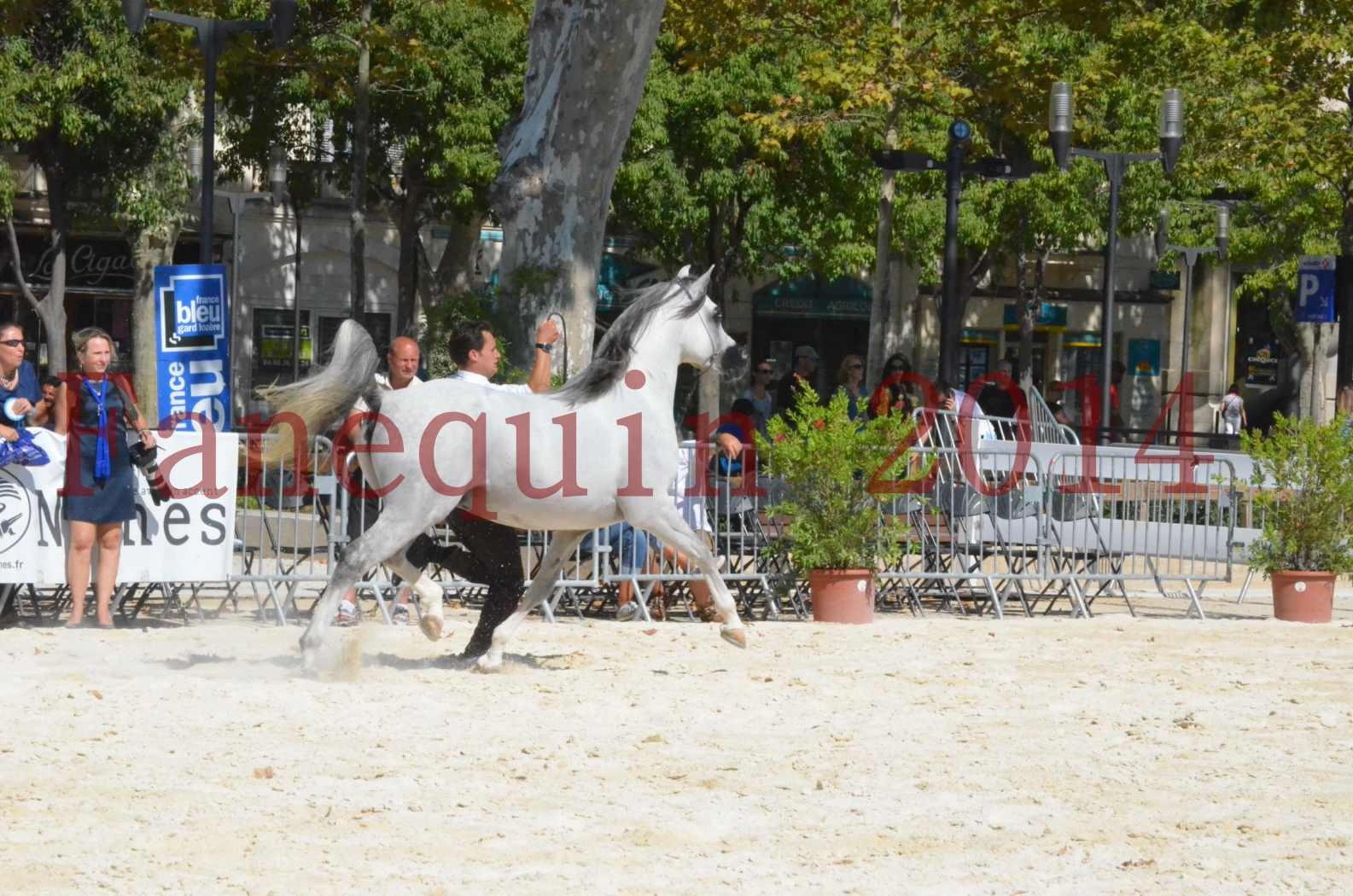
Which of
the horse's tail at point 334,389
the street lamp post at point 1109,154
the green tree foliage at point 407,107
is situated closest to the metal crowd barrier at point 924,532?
the horse's tail at point 334,389

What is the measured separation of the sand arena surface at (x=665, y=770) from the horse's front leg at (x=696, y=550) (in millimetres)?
258

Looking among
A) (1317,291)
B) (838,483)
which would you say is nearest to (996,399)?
(1317,291)

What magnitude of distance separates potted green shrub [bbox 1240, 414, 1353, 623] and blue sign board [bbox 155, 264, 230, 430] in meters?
7.53

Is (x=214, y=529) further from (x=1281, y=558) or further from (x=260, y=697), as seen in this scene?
(x=1281, y=558)

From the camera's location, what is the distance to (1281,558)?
1304cm

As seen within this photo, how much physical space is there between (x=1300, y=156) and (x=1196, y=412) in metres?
20.7

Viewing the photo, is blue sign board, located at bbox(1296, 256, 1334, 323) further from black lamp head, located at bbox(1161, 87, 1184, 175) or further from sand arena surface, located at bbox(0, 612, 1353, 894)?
sand arena surface, located at bbox(0, 612, 1353, 894)

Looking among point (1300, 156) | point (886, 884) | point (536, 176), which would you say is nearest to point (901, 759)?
point (886, 884)

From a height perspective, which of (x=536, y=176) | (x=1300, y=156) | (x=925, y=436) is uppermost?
(x=1300, y=156)

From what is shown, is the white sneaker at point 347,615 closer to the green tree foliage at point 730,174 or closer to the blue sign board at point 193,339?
the blue sign board at point 193,339

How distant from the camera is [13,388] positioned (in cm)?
1084

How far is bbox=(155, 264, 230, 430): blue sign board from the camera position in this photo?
1427 cm

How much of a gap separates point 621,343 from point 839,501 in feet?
10.5

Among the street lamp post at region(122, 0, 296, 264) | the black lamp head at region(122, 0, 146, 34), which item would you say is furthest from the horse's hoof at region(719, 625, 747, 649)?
the black lamp head at region(122, 0, 146, 34)
